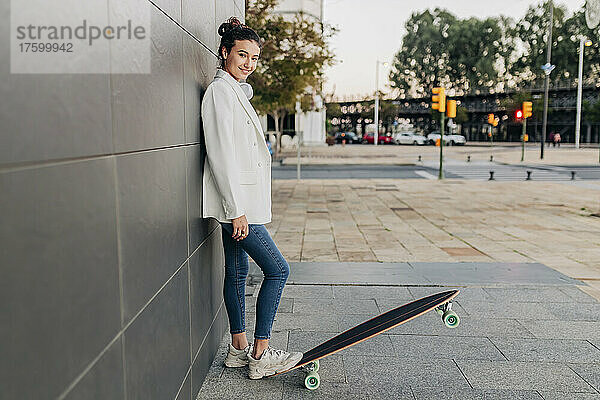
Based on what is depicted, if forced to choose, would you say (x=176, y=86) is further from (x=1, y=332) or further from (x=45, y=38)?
(x=1, y=332)

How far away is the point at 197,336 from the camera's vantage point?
3.37 meters

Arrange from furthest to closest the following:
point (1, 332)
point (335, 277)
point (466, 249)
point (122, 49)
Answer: point (466, 249) → point (335, 277) → point (122, 49) → point (1, 332)

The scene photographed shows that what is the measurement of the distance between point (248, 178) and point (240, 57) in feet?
2.26

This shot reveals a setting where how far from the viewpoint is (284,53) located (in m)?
13.6

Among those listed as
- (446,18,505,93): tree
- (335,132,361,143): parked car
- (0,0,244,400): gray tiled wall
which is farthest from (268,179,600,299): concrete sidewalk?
(446,18,505,93): tree

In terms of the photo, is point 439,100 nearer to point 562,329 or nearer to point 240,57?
point 562,329

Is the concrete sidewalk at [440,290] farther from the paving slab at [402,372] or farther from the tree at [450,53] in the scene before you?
the tree at [450,53]

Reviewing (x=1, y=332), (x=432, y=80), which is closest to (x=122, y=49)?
(x=1, y=332)

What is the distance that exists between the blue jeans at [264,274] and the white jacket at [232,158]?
0.13m

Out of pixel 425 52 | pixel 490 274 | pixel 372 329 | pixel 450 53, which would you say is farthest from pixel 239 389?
pixel 425 52

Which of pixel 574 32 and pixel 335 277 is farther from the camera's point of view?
pixel 574 32

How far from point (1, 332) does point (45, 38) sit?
2.32 feet

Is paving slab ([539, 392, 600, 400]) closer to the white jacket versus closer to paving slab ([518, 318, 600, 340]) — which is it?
paving slab ([518, 318, 600, 340])

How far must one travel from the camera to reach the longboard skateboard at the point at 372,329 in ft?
11.5
